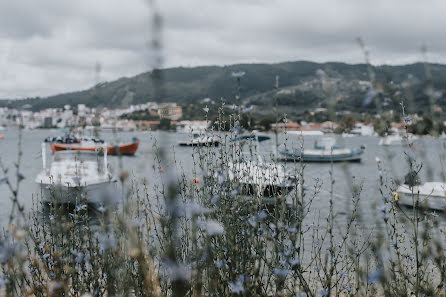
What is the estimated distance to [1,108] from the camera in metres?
3.28

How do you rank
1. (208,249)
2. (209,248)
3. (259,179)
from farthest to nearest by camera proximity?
(259,179) → (209,248) → (208,249)

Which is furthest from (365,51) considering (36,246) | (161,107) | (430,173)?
(36,246)

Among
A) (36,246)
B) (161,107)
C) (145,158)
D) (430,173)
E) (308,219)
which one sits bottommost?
(308,219)

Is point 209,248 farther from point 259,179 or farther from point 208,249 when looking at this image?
point 259,179

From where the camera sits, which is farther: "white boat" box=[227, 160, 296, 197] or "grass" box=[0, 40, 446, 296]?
"white boat" box=[227, 160, 296, 197]

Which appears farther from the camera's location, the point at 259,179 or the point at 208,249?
the point at 259,179

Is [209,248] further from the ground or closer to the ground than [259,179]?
closer to the ground

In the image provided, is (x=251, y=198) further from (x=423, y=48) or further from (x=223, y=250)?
(x=423, y=48)

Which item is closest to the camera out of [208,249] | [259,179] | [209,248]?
[208,249]

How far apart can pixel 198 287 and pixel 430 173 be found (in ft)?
7.09

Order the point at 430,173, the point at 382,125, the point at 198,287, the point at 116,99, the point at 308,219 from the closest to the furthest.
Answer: the point at 198,287
the point at 116,99
the point at 382,125
the point at 430,173
the point at 308,219

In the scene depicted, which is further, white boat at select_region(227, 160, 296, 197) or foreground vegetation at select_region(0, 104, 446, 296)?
white boat at select_region(227, 160, 296, 197)

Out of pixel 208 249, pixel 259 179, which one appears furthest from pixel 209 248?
pixel 259 179

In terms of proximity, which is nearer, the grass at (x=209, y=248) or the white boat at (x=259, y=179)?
the grass at (x=209, y=248)
